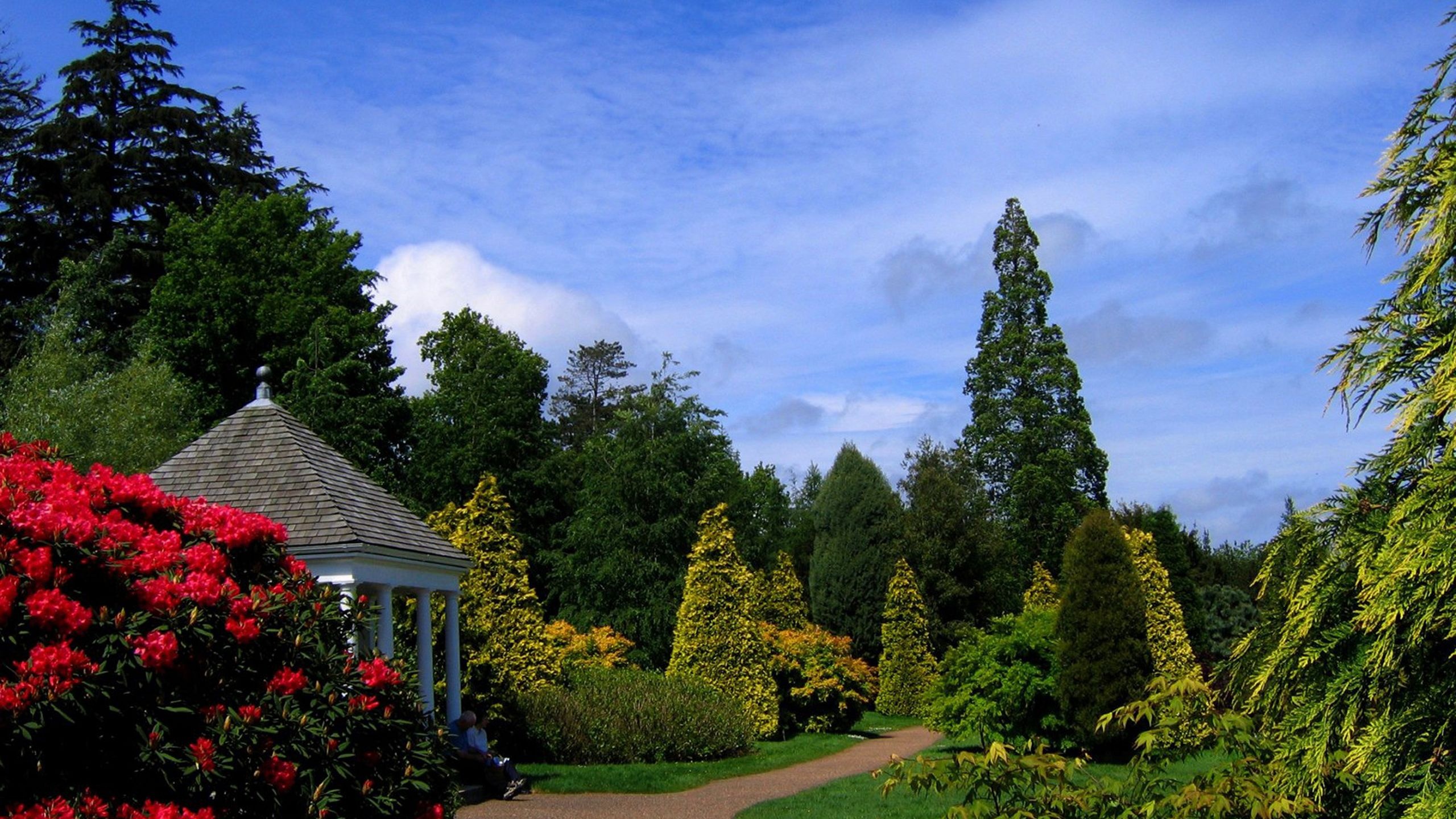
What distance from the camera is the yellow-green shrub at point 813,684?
906 inches

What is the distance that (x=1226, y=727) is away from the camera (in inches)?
216

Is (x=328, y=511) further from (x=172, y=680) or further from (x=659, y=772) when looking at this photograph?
(x=172, y=680)

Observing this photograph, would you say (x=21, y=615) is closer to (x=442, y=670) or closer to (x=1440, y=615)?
(x=1440, y=615)

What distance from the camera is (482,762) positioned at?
553 inches

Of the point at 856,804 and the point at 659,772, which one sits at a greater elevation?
the point at 659,772

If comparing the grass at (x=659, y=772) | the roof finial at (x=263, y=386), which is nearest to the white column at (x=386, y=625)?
the roof finial at (x=263, y=386)

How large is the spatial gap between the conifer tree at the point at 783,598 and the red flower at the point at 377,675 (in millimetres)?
22709

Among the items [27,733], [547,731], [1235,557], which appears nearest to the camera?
[27,733]

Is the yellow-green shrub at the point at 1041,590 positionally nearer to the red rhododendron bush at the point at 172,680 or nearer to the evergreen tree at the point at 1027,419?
the evergreen tree at the point at 1027,419

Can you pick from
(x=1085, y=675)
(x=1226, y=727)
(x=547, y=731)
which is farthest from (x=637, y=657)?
(x=1226, y=727)

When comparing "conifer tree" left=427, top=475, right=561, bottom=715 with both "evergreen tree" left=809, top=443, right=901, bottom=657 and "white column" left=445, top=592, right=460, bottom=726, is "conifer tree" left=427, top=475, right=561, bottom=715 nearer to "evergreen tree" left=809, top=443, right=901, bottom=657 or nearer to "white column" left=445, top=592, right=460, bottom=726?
"white column" left=445, top=592, right=460, bottom=726

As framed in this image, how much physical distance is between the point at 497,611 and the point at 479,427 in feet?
45.5

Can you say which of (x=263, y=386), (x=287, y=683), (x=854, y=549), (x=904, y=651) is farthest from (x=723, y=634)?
(x=287, y=683)

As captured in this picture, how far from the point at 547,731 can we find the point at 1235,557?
29034mm
